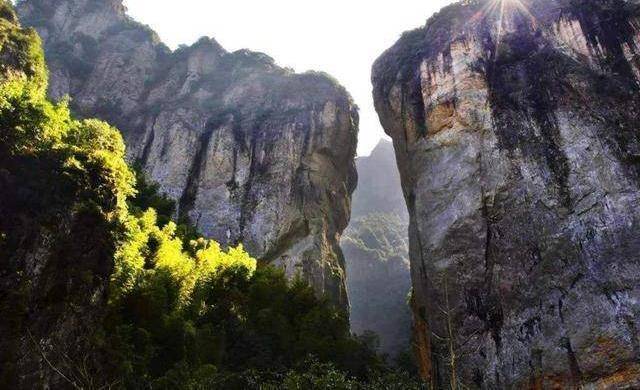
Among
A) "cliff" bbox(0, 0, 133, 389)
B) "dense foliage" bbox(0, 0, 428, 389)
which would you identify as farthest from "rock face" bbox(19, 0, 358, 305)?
"cliff" bbox(0, 0, 133, 389)

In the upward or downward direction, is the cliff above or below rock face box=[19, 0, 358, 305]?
below

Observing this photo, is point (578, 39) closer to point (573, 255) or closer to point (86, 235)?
point (573, 255)

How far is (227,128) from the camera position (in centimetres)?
3697

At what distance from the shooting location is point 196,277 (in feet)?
59.8

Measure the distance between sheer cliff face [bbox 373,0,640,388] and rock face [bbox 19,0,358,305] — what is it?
786 centimetres

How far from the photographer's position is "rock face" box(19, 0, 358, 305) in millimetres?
31984

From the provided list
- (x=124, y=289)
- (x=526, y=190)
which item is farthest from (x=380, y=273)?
(x=124, y=289)

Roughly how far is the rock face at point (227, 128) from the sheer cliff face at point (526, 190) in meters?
7.86

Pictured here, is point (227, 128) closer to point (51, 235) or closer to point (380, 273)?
point (380, 273)

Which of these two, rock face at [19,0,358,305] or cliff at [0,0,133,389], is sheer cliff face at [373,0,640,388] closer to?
rock face at [19,0,358,305]

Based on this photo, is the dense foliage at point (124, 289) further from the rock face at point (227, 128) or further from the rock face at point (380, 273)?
the rock face at point (380, 273)

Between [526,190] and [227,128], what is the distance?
21567mm

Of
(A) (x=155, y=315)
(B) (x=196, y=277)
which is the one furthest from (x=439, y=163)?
(A) (x=155, y=315)

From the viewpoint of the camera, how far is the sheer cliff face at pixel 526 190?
17.2 metres
